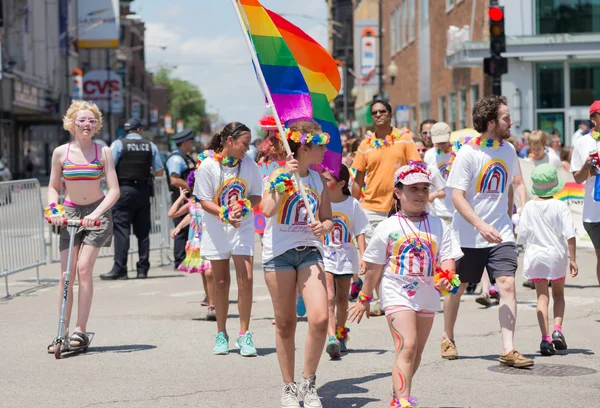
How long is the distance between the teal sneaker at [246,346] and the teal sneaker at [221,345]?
0.51ft

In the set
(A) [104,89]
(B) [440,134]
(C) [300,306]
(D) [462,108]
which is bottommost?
(C) [300,306]

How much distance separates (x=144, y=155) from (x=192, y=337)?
546 centimetres

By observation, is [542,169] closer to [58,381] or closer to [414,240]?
[414,240]

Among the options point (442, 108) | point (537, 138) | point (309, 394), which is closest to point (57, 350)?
point (309, 394)

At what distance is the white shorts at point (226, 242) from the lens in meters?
8.95

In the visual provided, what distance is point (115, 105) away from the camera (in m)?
73.9

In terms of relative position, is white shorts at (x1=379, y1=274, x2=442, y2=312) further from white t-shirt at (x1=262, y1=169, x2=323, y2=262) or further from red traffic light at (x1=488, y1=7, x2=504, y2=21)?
red traffic light at (x1=488, y1=7, x2=504, y2=21)

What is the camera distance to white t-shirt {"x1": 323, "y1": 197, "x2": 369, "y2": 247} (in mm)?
9078

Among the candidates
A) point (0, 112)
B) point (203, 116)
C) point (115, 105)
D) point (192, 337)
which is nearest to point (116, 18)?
point (115, 105)

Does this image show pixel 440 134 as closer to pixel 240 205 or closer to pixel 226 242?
pixel 226 242

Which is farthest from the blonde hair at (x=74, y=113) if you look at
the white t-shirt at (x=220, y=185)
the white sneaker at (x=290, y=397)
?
the white sneaker at (x=290, y=397)

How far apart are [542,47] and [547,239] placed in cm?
2168

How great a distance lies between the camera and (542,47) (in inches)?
1173

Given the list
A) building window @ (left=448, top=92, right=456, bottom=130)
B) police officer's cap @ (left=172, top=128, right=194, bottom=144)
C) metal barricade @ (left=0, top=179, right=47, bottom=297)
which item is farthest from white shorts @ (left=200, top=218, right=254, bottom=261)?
building window @ (left=448, top=92, right=456, bottom=130)
